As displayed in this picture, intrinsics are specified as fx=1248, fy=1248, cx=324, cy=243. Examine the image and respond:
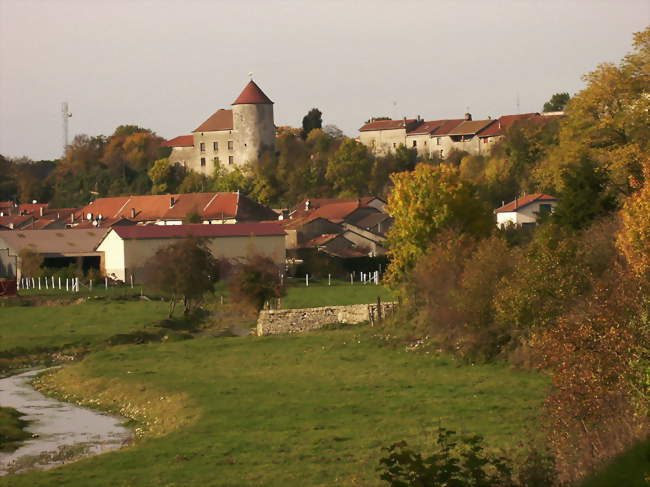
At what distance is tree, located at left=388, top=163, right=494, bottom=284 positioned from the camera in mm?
47375

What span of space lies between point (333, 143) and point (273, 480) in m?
107

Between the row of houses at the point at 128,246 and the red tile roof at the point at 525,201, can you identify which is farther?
the red tile roof at the point at 525,201

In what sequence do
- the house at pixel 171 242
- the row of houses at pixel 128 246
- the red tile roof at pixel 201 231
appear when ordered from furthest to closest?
the red tile roof at pixel 201 231, the row of houses at pixel 128 246, the house at pixel 171 242

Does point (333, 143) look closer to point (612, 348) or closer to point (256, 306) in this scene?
point (256, 306)

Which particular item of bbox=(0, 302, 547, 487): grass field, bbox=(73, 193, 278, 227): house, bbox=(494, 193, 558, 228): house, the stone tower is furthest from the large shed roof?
the stone tower

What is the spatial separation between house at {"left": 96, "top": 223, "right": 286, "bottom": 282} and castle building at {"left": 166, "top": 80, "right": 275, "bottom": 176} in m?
50.2

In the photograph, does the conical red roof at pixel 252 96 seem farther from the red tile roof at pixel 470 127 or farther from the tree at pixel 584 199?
the tree at pixel 584 199

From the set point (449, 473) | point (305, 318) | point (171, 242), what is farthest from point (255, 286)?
point (449, 473)

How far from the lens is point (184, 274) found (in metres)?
52.5

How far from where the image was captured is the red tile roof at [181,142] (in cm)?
13138

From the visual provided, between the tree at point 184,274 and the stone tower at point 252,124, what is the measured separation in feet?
233

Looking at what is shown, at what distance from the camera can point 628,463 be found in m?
10.5

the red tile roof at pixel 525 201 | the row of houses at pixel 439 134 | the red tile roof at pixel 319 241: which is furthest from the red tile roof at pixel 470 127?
the red tile roof at pixel 319 241

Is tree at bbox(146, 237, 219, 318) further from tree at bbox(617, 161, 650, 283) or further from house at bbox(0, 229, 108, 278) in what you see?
tree at bbox(617, 161, 650, 283)
